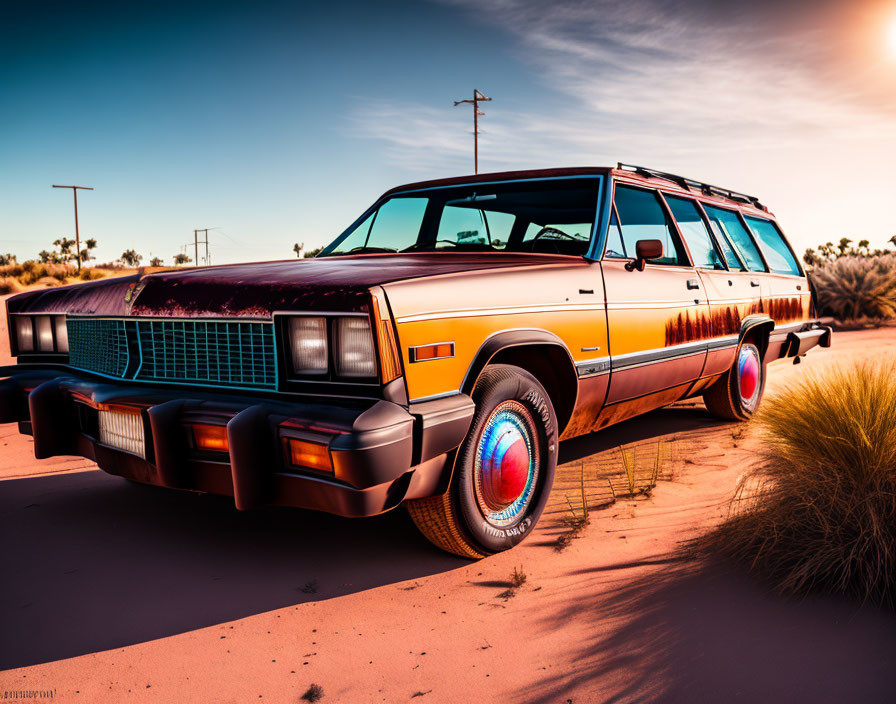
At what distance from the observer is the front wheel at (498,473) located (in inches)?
109

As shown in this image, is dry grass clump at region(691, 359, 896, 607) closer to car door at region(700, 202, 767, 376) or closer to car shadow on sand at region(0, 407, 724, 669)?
car shadow on sand at region(0, 407, 724, 669)

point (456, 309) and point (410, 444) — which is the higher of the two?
point (456, 309)

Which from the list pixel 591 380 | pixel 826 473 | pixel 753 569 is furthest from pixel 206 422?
pixel 826 473

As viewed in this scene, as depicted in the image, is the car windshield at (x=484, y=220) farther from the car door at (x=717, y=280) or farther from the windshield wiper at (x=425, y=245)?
the car door at (x=717, y=280)

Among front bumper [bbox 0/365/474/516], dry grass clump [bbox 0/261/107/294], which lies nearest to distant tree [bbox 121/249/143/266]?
dry grass clump [bbox 0/261/107/294]

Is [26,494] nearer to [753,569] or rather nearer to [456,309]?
[456,309]

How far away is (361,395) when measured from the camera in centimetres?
243

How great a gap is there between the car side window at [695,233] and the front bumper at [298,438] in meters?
2.93

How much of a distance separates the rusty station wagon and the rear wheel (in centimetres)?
93

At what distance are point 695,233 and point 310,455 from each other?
12.3ft

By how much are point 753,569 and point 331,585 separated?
66.1 inches

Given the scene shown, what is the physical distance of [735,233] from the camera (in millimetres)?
5855

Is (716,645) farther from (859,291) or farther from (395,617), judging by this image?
(859,291)

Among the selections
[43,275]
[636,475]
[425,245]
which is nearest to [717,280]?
[636,475]
